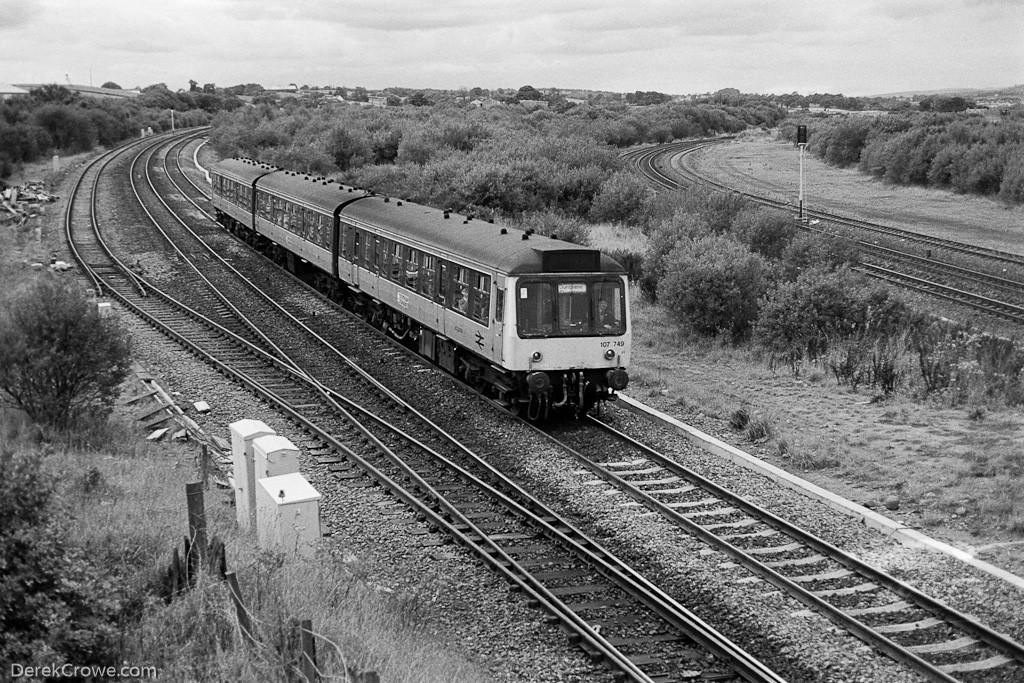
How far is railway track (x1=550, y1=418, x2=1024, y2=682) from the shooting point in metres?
8.55

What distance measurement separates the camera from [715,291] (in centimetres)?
2044

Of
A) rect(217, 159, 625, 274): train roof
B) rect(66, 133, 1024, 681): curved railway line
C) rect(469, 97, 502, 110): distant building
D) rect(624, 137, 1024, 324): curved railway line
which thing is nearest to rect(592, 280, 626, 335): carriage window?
rect(217, 159, 625, 274): train roof

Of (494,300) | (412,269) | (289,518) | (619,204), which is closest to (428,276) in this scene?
(412,269)

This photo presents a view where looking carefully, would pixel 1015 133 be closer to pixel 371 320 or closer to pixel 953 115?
pixel 953 115

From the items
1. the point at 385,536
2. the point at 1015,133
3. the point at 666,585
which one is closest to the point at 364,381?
the point at 385,536

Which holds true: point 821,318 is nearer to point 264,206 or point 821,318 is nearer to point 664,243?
point 664,243

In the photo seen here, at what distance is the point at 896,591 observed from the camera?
971 cm

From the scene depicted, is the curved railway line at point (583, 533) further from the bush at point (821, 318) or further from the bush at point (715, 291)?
the bush at point (821, 318)

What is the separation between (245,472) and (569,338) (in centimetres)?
549

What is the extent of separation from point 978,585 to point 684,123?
93.7 metres

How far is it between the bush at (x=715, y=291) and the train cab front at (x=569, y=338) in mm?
5675

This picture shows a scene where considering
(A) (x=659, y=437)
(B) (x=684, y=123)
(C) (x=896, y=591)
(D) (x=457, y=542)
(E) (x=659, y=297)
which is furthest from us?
(B) (x=684, y=123)

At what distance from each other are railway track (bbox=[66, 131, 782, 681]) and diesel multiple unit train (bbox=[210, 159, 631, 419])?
1325 millimetres

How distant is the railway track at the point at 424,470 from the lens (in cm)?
889
